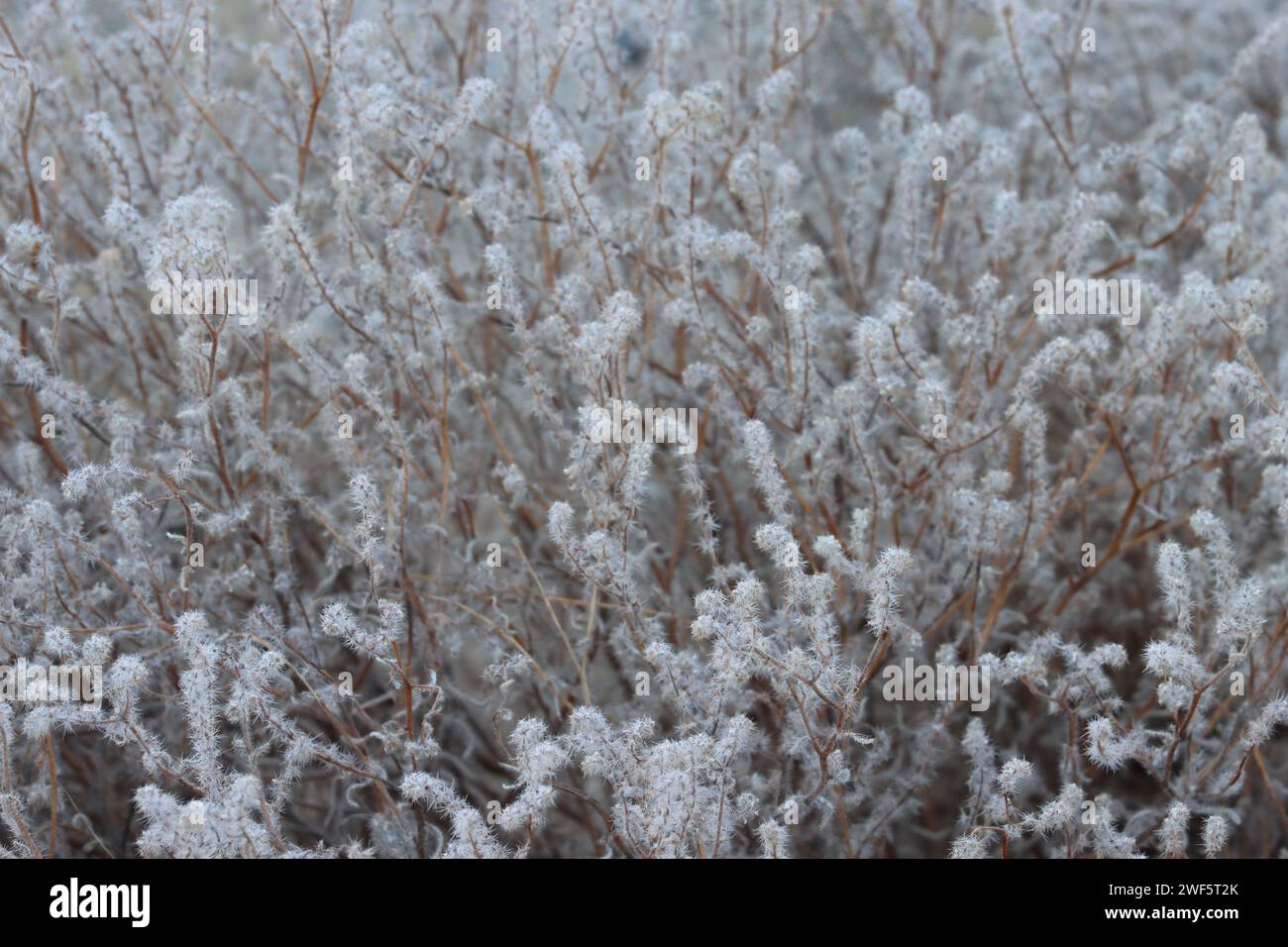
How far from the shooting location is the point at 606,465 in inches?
91.0

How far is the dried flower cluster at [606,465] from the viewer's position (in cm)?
222

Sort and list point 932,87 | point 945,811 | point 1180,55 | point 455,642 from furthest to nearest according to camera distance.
Answer: 1. point 1180,55
2. point 932,87
3. point 945,811
4. point 455,642

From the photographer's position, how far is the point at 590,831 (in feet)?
9.00

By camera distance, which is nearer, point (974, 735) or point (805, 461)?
point (974, 735)

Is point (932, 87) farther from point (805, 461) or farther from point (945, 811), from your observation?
point (945, 811)

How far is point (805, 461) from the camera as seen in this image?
2656 mm

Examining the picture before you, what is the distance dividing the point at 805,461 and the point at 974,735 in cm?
66

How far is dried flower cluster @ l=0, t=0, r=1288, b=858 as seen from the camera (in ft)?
7.27
